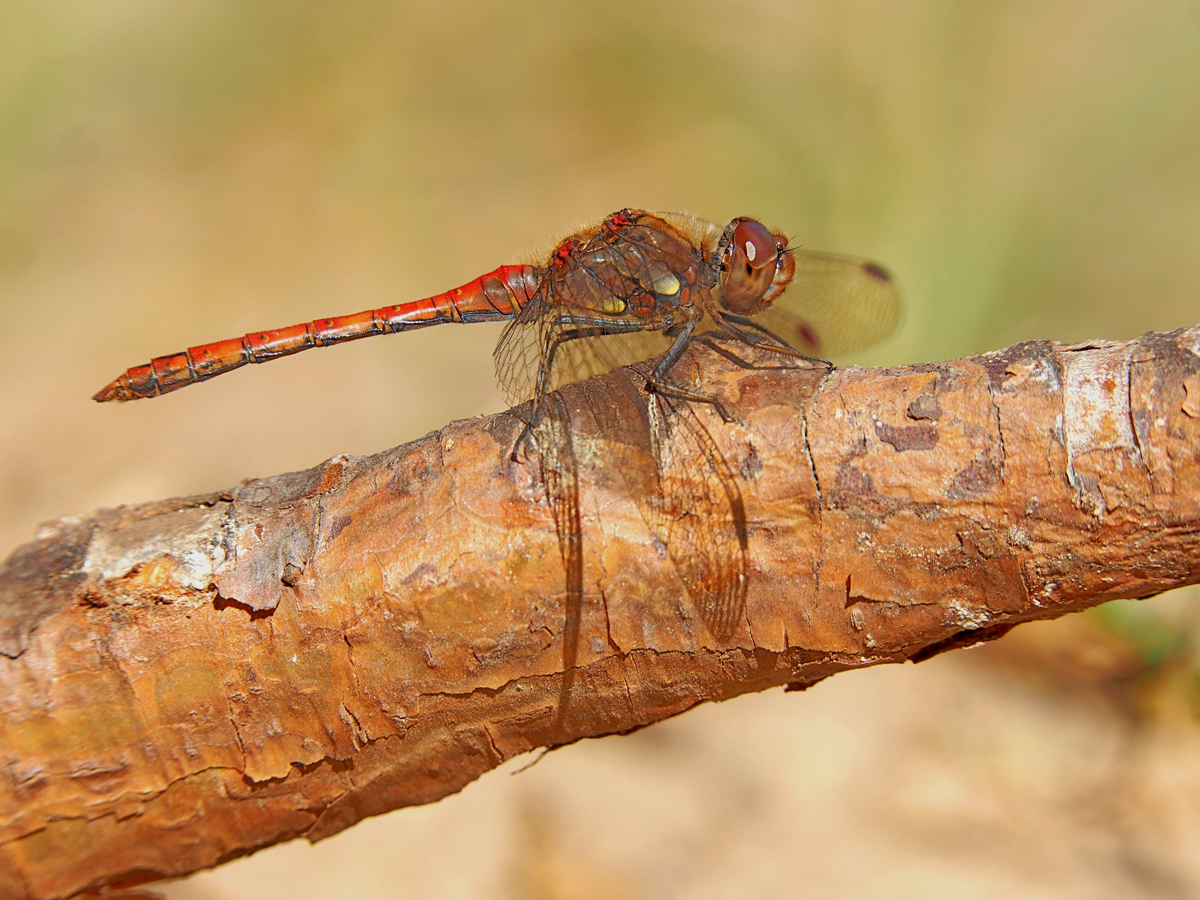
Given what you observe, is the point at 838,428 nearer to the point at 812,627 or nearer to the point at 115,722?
the point at 812,627

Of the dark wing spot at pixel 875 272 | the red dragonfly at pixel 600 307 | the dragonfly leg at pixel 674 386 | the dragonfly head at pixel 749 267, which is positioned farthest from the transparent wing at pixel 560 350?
the dark wing spot at pixel 875 272

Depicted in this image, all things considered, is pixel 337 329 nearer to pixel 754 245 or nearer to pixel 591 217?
pixel 754 245

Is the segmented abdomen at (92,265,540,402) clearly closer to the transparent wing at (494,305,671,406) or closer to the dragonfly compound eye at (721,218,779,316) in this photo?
the transparent wing at (494,305,671,406)

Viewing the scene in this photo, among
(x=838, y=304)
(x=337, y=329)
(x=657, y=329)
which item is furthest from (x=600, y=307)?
(x=838, y=304)

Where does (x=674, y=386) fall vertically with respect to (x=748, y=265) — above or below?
below

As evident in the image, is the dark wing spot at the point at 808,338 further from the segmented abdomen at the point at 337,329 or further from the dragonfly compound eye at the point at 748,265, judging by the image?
the segmented abdomen at the point at 337,329

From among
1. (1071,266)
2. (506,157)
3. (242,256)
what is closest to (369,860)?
(242,256)
